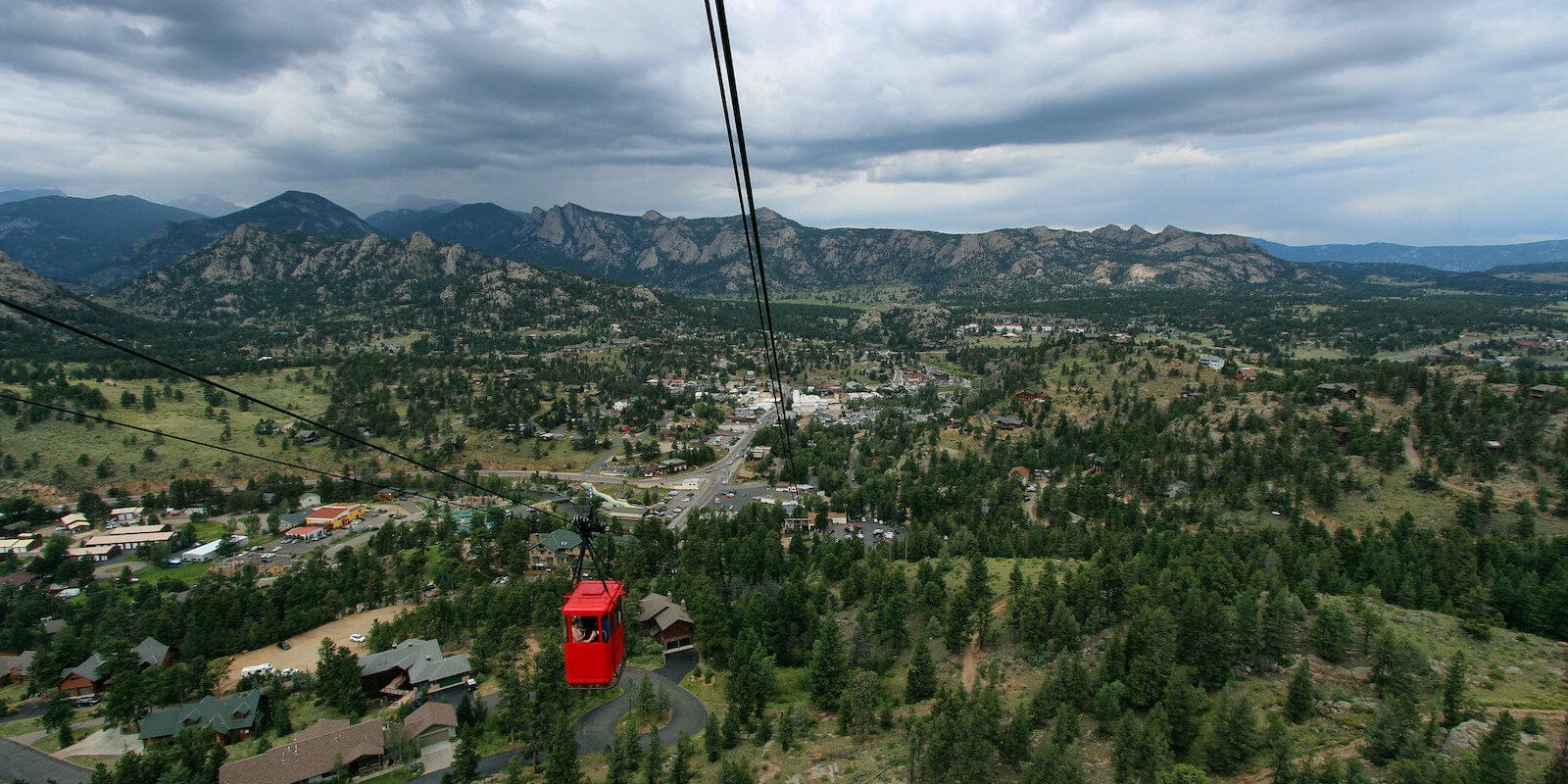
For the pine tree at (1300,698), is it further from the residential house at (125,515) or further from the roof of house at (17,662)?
the residential house at (125,515)

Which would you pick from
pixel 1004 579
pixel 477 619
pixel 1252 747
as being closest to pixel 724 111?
pixel 1252 747

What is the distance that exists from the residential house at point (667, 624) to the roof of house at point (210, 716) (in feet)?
66.2

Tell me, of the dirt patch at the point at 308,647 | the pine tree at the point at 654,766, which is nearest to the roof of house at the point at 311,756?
the dirt patch at the point at 308,647

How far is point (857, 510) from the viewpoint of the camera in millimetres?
64812

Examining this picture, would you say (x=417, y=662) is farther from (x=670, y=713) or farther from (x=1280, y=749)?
(x=1280, y=749)

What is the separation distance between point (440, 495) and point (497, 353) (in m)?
85.3

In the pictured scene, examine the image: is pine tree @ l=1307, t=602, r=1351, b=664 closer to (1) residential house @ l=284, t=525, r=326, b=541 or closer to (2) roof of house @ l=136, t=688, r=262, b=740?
(2) roof of house @ l=136, t=688, r=262, b=740

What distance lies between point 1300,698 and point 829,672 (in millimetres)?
19530

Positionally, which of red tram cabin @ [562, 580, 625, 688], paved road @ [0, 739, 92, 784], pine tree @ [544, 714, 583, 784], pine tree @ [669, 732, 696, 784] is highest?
red tram cabin @ [562, 580, 625, 688]

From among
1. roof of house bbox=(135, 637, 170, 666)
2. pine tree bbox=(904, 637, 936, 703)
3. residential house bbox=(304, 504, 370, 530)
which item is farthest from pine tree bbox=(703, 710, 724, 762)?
residential house bbox=(304, 504, 370, 530)

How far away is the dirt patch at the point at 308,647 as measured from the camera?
134 feet

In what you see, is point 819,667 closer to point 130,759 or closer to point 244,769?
point 244,769

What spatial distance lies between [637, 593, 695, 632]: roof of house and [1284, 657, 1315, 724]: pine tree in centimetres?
3088

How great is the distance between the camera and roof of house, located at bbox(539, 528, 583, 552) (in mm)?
56219
